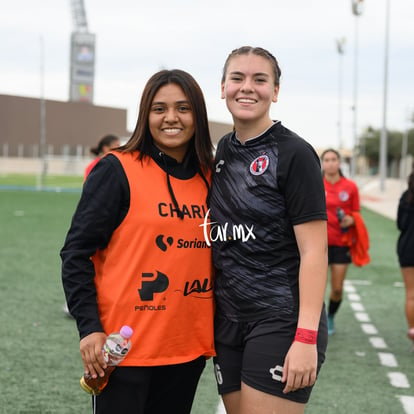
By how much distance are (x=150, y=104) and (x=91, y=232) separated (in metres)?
0.58

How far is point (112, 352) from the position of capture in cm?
277

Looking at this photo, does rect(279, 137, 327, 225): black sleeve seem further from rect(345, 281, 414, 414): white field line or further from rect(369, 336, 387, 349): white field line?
rect(369, 336, 387, 349): white field line

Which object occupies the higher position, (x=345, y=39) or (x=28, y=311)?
(x=345, y=39)

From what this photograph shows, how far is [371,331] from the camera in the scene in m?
7.83

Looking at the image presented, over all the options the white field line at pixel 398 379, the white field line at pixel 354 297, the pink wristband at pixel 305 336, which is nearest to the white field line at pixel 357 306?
the white field line at pixel 354 297

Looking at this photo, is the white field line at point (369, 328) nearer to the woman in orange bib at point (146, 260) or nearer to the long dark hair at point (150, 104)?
the woman in orange bib at point (146, 260)

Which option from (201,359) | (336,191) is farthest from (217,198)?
(336,191)

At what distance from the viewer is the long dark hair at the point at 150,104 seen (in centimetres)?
296

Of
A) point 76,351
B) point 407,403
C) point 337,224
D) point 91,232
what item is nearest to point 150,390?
point 91,232

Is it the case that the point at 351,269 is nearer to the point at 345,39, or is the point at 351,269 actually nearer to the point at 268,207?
the point at 268,207

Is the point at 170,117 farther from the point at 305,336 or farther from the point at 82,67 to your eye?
the point at 82,67

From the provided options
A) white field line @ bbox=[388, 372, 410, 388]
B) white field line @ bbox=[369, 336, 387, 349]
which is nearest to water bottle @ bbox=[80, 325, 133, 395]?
white field line @ bbox=[388, 372, 410, 388]

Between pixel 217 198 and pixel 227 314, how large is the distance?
1.55ft

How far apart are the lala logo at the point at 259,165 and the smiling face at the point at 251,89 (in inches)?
5.8
